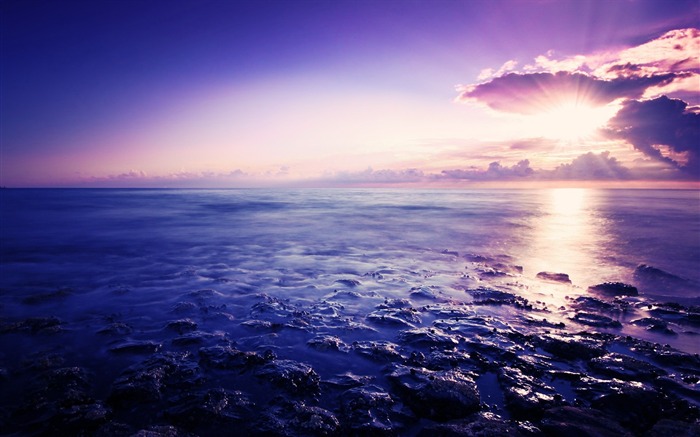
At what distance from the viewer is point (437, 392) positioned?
4.61 meters

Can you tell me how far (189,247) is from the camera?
18.8m

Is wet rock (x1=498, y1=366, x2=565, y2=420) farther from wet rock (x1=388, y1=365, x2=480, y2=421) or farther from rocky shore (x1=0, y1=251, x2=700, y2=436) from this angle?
wet rock (x1=388, y1=365, x2=480, y2=421)

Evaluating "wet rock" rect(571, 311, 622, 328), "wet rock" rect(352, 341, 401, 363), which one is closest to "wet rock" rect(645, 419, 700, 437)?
"wet rock" rect(352, 341, 401, 363)

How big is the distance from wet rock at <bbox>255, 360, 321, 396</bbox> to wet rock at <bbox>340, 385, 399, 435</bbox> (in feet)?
1.89

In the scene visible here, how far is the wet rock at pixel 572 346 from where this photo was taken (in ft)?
19.3

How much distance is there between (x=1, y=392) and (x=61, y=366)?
769 mm

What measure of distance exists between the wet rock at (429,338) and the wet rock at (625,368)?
236cm

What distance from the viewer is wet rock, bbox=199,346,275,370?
18.1 ft

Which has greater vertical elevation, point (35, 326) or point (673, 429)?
point (35, 326)

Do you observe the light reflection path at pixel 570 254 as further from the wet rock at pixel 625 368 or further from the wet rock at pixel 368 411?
the wet rock at pixel 368 411

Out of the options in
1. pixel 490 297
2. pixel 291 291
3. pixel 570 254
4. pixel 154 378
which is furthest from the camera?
pixel 570 254

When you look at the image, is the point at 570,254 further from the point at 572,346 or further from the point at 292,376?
the point at 292,376

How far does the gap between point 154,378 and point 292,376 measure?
2133mm

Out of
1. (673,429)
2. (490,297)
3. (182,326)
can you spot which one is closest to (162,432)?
(182,326)
